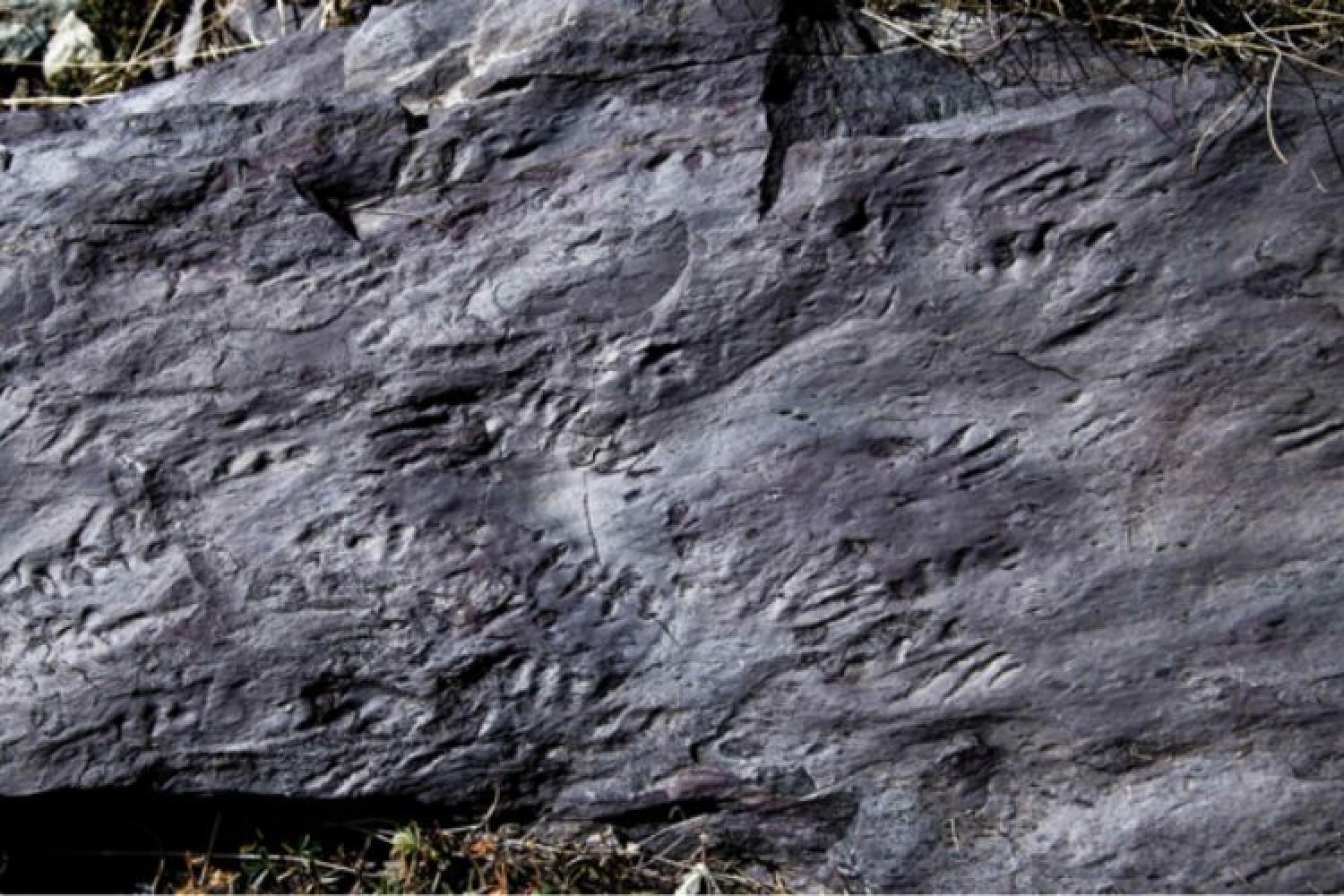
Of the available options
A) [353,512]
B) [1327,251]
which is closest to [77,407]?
[353,512]

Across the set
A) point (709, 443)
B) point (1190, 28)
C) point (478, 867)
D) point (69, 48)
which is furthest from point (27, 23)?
point (1190, 28)

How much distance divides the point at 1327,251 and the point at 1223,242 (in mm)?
156

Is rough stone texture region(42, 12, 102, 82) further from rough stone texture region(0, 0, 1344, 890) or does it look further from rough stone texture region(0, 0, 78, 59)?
rough stone texture region(0, 0, 1344, 890)

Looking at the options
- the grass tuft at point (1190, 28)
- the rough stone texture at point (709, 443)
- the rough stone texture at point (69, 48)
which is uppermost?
the rough stone texture at point (69, 48)

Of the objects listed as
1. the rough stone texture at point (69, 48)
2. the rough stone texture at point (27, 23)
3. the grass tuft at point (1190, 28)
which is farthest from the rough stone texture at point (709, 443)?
the rough stone texture at point (27, 23)

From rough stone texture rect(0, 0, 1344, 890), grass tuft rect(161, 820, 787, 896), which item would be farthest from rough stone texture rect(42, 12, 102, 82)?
grass tuft rect(161, 820, 787, 896)

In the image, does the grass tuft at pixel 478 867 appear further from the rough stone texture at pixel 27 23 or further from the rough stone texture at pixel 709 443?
the rough stone texture at pixel 27 23

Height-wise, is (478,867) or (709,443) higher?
(709,443)

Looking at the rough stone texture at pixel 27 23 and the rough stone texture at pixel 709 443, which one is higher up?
the rough stone texture at pixel 27 23

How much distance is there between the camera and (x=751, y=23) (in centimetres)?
260

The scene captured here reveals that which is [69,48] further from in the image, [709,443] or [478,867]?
[478,867]

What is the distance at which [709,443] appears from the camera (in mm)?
2564

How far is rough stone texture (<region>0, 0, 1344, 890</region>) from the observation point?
2.52m

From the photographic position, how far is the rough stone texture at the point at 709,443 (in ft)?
8.25
